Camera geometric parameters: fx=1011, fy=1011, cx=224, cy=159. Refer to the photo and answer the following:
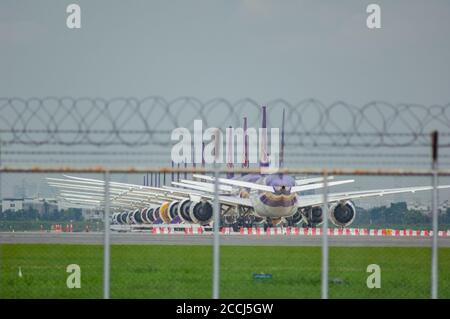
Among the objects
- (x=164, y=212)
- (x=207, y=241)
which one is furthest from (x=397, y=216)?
(x=164, y=212)

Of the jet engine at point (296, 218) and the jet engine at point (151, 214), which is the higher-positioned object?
the jet engine at point (296, 218)

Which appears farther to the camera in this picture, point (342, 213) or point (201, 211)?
point (201, 211)

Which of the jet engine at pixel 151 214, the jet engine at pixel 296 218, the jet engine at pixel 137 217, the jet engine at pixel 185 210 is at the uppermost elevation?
the jet engine at pixel 185 210

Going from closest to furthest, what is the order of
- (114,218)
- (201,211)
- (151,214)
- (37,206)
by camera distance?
(37,206) → (201,211) → (151,214) → (114,218)

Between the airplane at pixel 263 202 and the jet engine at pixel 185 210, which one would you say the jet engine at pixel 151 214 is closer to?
the airplane at pixel 263 202

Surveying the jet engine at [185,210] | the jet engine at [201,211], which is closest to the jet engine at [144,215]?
the jet engine at [185,210]

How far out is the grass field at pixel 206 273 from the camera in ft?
55.4

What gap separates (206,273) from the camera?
20.4m

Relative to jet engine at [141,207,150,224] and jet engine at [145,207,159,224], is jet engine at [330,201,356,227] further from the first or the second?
jet engine at [141,207,150,224]

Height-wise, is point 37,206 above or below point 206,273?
above

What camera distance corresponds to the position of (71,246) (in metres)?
31.8

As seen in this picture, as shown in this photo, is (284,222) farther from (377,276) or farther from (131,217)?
(377,276)

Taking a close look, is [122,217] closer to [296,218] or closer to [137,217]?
[137,217]
